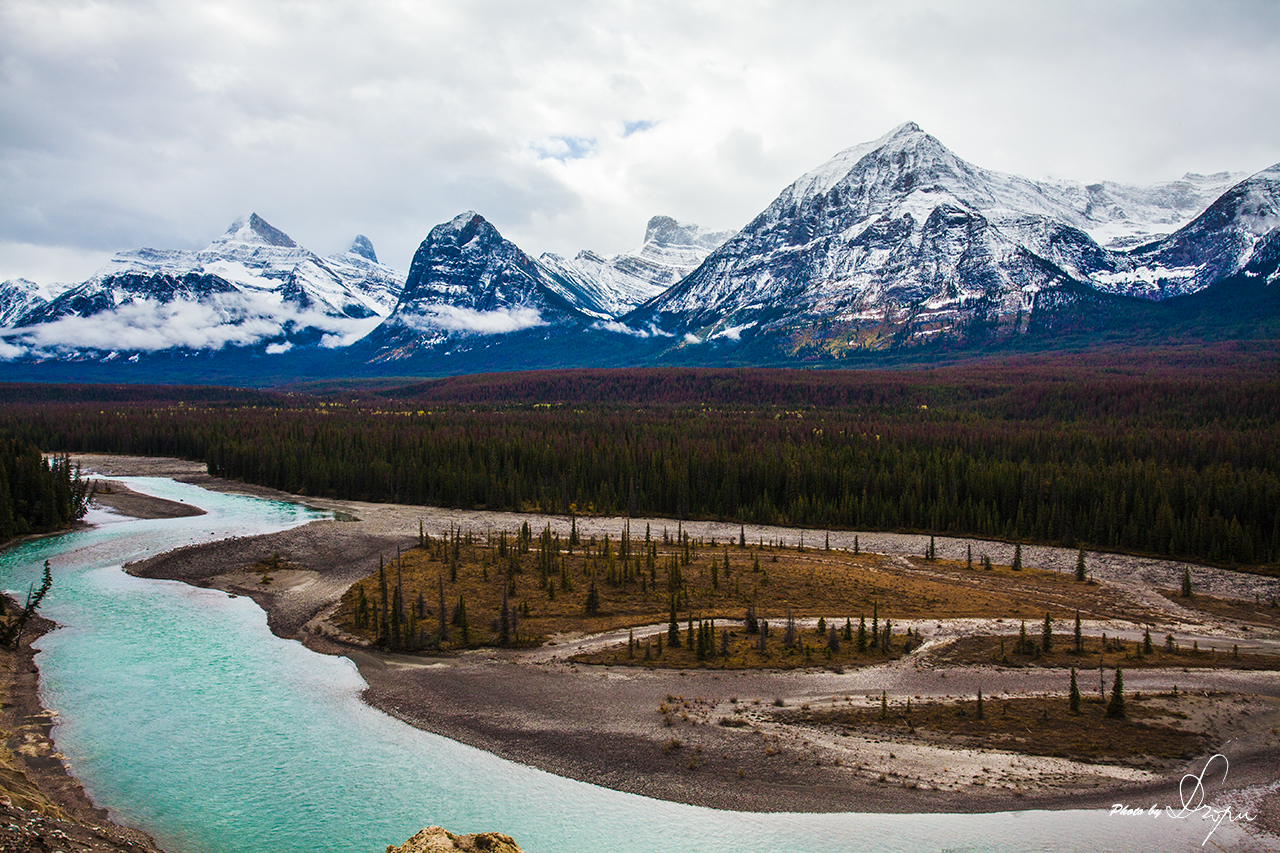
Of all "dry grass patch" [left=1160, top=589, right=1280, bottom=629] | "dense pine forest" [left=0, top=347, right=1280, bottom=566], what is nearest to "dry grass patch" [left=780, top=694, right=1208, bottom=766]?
"dry grass patch" [left=1160, top=589, right=1280, bottom=629]

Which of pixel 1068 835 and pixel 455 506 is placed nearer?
pixel 1068 835

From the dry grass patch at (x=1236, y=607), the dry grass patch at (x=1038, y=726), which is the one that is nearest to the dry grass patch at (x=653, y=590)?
the dry grass patch at (x=1236, y=607)

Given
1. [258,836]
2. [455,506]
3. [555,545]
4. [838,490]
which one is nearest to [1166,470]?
[838,490]

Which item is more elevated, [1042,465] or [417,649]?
[1042,465]

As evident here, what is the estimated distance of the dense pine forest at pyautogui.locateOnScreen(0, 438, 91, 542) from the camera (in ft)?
261

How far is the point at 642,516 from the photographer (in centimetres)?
10562

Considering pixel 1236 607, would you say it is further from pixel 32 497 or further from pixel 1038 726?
pixel 32 497

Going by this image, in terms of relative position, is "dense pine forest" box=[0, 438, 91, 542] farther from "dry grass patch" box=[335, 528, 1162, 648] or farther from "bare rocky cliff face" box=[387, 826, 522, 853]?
"bare rocky cliff face" box=[387, 826, 522, 853]

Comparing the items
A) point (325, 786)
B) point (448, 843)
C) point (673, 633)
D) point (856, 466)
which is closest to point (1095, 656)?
point (673, 633)

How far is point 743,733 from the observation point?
118ft

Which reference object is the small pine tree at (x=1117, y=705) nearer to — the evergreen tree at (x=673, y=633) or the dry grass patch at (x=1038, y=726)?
the dry grass patch at (x=1038, y=726)

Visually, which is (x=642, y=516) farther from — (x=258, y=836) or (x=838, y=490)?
(x=258, y=836)

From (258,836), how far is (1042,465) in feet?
333

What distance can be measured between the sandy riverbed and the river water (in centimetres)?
117
